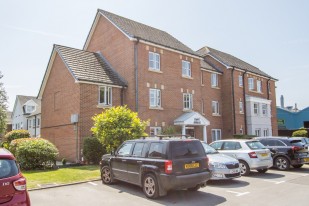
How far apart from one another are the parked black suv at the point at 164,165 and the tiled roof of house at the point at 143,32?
1274 centimetres

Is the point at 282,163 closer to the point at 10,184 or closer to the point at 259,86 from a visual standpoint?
→ the point at 10,184

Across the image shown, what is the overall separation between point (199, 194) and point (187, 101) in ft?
50.9

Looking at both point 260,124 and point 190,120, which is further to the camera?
point 260,124

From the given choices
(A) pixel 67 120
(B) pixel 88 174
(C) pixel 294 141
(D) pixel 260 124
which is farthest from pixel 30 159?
(D) pixel 260 124

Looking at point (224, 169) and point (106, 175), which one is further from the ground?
point (224, 169)

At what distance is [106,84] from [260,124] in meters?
20.3

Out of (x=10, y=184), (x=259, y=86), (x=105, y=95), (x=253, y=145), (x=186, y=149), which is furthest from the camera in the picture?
(x=259, y=86)

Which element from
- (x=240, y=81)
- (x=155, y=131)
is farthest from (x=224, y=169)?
(x=240, y=81)

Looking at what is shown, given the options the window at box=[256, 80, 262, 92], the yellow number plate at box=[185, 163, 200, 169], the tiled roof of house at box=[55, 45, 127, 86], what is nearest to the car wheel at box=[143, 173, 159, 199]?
the yellow number plate at box=[185, 163, 200, 169]

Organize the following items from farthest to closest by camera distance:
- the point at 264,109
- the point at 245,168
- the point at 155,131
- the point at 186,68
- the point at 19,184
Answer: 1. the point at 264,109
2. the point at 186,68
3. the point at 155,131
4. the point at 245,168
5. the point at 19,184

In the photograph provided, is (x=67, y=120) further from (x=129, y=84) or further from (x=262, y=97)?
(x=262, y=97)

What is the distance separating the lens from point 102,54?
23.5 meters

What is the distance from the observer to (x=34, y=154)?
13570mm

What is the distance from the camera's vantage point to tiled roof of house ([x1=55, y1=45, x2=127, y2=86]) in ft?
60.6
